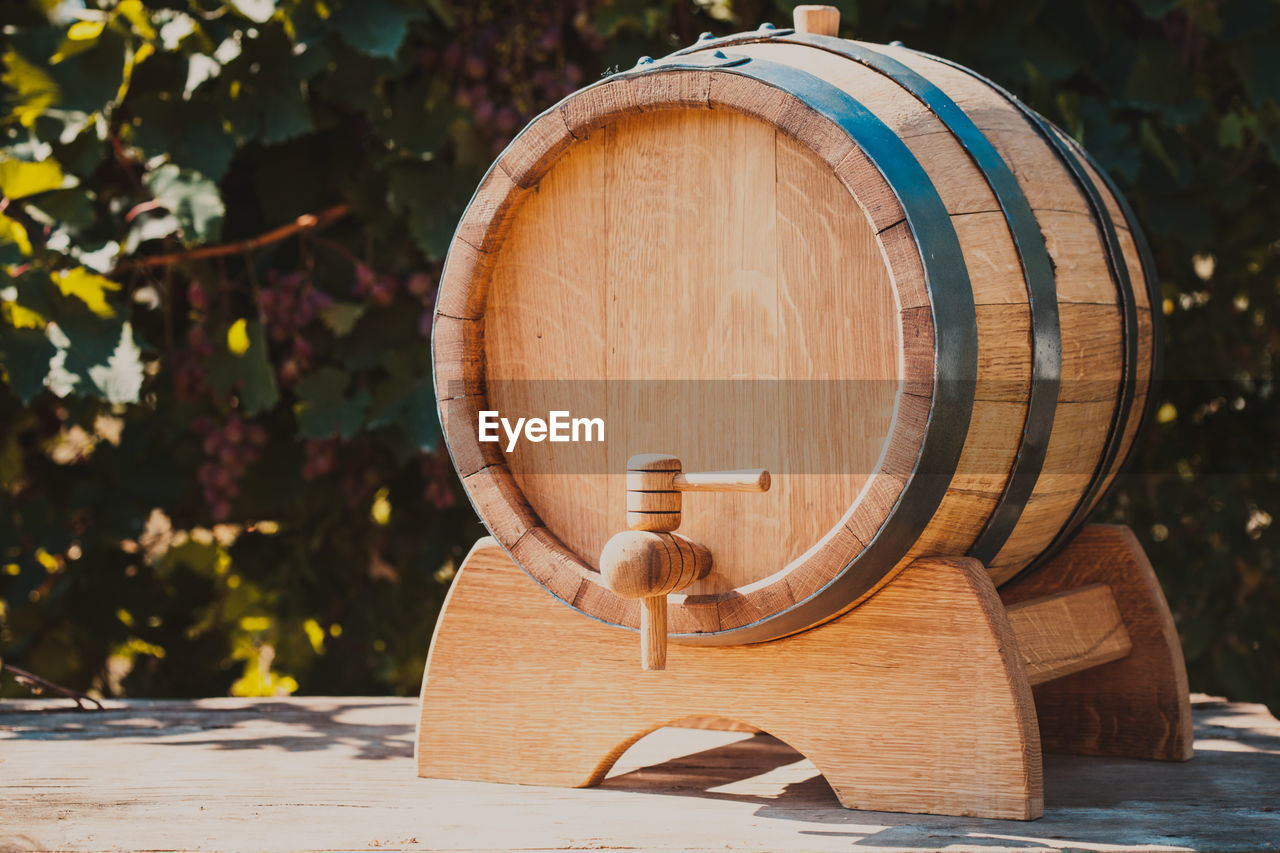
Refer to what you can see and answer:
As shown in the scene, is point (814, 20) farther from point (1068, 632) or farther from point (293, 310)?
point (293, 310)

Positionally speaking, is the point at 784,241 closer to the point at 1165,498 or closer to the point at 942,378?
the point at 942,378

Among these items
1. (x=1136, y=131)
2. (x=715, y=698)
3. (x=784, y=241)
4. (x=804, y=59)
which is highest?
(x=1136, y=131)

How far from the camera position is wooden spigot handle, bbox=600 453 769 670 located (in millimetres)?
1333

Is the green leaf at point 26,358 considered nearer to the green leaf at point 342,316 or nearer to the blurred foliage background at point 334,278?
the blurred foliage background at point 334,278

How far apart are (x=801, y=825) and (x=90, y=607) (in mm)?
1981

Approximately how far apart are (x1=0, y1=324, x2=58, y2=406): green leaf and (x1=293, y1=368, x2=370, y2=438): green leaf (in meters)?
0.44

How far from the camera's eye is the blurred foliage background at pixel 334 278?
2320 millimetres

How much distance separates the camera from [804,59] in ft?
4.93

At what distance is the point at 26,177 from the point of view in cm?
226

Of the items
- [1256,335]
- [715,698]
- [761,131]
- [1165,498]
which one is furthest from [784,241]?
[1256,335]

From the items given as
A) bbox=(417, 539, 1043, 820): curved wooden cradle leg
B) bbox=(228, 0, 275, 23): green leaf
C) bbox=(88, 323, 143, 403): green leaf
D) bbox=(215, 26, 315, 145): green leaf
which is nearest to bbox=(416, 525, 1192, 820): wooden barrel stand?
bbox=(417, 539, 1043, 820): curved wooden cradle leg

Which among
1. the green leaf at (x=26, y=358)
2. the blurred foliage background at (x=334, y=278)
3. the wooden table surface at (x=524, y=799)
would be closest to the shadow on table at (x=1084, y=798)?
the wooden table surface at (x=524, y=799)

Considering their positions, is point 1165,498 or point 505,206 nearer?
point 505,206

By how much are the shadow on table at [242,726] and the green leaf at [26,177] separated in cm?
88
